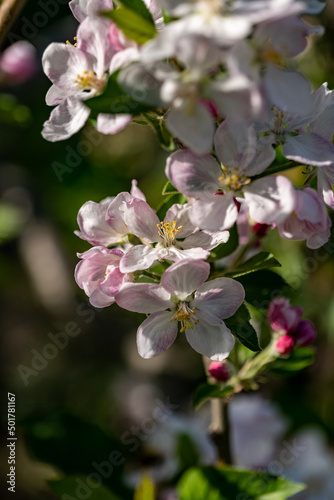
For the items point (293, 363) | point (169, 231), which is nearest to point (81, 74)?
point (169, 231)

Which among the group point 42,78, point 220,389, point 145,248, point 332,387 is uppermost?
point 145,248

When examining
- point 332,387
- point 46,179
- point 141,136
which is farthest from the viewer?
point 141,136

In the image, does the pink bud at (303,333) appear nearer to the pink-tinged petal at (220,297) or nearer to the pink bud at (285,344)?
the pink bud at (285,344)

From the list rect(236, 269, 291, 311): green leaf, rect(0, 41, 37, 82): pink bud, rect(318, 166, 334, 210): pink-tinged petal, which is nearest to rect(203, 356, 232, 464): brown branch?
rect(236, 269, 291, 311): green leaf

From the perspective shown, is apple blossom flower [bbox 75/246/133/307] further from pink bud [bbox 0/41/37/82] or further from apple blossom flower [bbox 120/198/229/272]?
pink bud [bbox 0/41/37/82]

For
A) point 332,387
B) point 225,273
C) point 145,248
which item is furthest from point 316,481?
point 332,387

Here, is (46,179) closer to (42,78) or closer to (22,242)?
(22,242)
